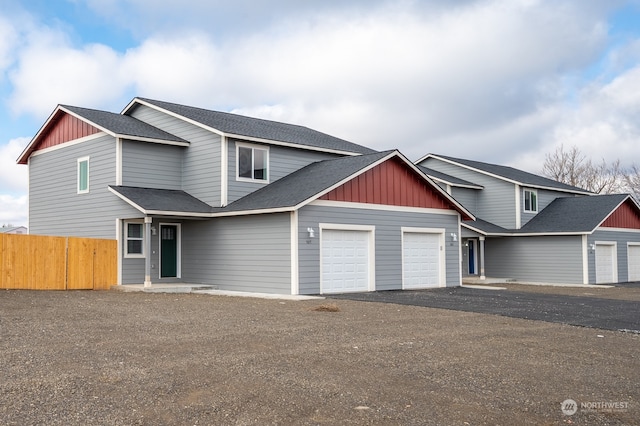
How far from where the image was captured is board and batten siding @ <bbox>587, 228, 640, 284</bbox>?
1117 inches

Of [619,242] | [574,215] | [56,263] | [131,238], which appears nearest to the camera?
[56,263]

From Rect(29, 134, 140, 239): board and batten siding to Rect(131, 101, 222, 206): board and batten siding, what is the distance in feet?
8.39

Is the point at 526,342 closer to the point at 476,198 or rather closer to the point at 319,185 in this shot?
the point at 319,185

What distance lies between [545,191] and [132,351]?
93.9ft

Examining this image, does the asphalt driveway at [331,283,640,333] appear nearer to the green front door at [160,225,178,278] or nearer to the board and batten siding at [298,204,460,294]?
the board and batten siding at [298,204,460,294]

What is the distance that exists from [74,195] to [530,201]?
71.1ft

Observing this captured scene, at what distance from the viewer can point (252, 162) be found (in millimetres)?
22031

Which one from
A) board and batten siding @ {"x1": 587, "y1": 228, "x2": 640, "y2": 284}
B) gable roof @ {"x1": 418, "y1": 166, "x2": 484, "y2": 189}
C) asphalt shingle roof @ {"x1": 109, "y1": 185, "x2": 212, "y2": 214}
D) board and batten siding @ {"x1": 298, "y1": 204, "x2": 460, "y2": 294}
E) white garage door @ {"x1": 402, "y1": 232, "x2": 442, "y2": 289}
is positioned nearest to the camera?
board and batten siding @ {"x1": 298, "y1": 204, "x2": 460, "y2": 294}

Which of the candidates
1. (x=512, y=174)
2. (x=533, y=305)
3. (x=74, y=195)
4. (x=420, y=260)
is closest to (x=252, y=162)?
(x=420, y=260)

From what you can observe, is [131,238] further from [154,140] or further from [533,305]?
[533,305]

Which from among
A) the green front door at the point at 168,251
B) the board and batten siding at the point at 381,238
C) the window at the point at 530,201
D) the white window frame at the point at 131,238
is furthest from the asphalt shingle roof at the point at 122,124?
the window at the point at 530,201

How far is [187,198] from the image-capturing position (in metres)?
21.8

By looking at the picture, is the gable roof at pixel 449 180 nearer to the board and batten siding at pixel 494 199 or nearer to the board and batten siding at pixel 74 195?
the board and batten siding at pixel 494 199

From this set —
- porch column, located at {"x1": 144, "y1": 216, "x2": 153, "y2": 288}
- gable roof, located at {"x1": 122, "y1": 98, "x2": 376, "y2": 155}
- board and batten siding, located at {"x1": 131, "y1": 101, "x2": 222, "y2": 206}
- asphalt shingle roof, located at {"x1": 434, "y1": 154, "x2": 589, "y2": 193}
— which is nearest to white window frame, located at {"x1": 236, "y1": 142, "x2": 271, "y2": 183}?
gable roof, located at {"x1": 122, "y1": 98, "x2": 376, "y2": 155}
